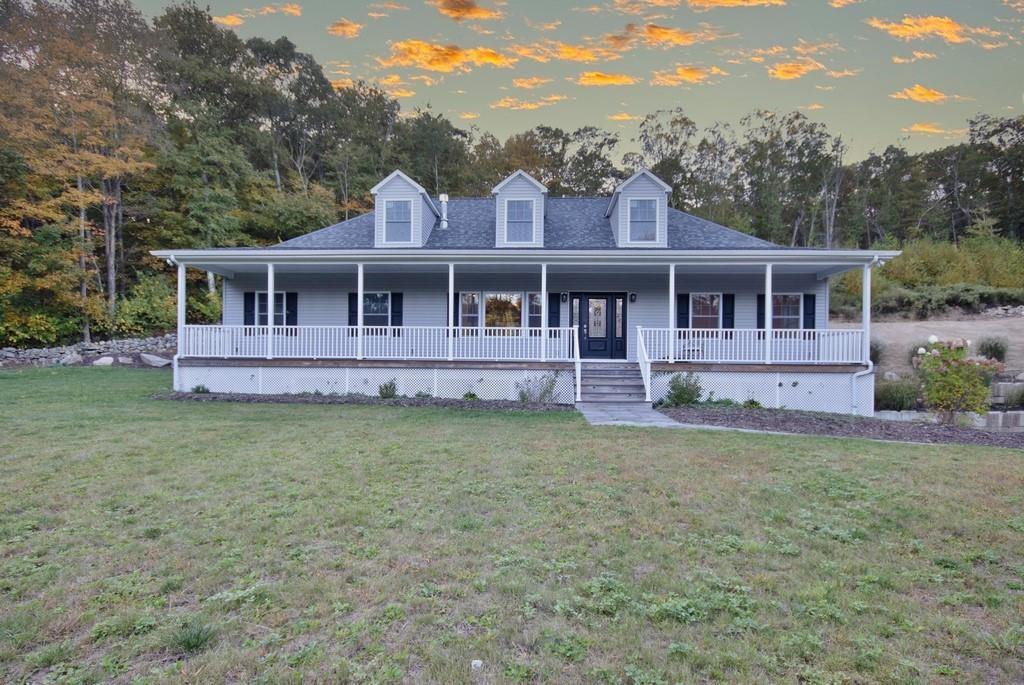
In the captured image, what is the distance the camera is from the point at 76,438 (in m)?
7.28

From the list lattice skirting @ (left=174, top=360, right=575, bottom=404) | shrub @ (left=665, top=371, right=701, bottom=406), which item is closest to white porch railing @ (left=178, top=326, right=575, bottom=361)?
lattice skirting @ (left=174, top=360, right=575, bottom=404)

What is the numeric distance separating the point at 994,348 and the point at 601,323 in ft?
38.9

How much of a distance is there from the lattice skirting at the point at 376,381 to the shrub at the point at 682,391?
2.31 m

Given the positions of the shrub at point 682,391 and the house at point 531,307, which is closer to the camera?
the shrub at point 682,391

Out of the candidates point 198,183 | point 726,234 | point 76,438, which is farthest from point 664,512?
point 198,183

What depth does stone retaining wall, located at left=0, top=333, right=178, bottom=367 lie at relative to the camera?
18375 millimetres

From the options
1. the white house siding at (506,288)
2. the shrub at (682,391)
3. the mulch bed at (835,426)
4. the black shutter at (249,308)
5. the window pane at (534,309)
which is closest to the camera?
the mulch bed at (835,426)

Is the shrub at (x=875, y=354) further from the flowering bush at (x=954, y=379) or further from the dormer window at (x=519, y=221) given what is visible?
the dormer window at (x=519, y=221)

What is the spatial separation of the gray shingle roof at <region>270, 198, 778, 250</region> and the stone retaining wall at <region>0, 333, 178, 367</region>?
948cm

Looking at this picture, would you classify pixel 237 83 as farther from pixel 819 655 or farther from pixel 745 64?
pixel 819 655

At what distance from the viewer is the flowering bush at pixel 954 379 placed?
10898 millimetres

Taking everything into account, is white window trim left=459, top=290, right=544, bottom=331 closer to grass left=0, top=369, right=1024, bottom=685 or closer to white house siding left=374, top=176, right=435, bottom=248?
white house siding left=374, top=176, right=435, bottom=248

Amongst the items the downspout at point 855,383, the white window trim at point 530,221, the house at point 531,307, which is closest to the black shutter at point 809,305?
the house at point 531,307

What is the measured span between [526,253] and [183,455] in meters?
8.49
